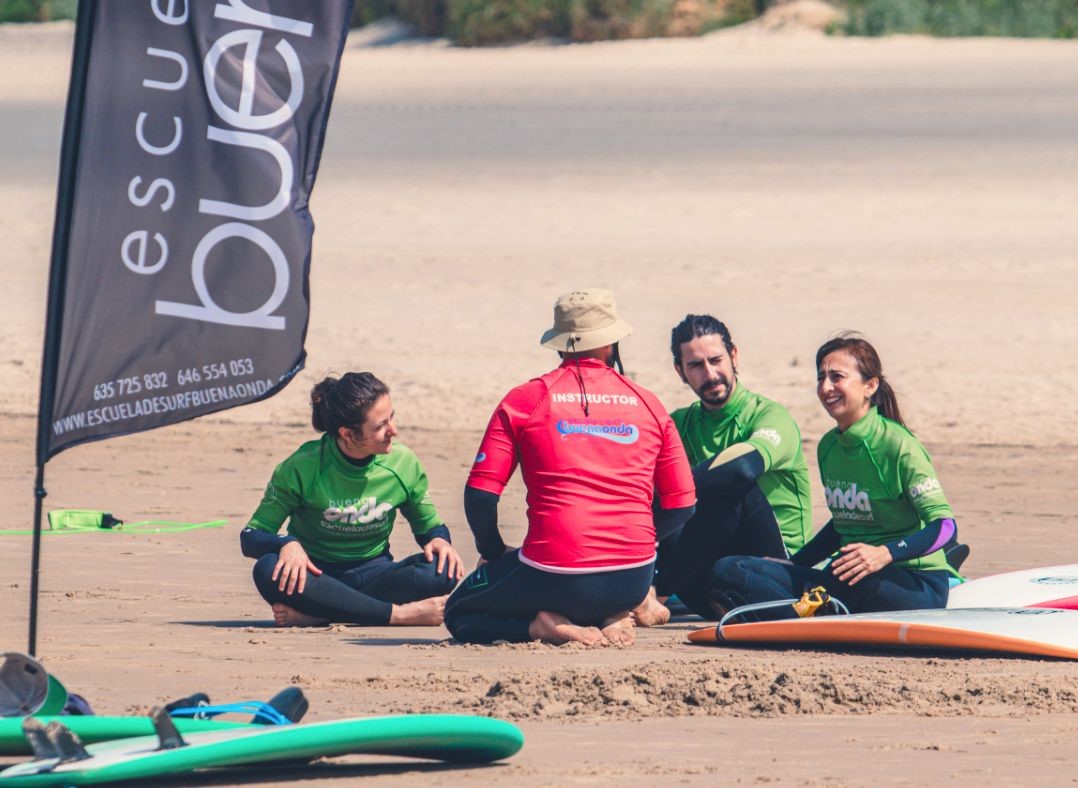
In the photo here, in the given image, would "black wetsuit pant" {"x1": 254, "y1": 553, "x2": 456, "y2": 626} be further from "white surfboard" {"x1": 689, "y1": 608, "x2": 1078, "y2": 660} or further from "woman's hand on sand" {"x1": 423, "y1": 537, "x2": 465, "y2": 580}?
"white surfboard" {"x1": 689, "y1": 608, "x2": 1078, "y2": 660}

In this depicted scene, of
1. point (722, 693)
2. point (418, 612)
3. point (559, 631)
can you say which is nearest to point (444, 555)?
point (418, 612)

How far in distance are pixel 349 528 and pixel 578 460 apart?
1.21 m

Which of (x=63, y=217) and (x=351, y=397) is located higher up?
(x=63, y=217)

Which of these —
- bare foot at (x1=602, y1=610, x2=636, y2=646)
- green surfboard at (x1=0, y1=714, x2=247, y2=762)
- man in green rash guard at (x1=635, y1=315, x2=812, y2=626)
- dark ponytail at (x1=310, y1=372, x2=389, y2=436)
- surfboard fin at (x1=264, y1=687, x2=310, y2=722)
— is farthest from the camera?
man in green rash guard at (x1=635, y1=315, x2=812, y2=626)

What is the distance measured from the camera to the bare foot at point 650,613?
27.1 feet

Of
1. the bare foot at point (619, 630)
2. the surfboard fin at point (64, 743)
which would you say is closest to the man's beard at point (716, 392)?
the bare foot at point (619, 630)

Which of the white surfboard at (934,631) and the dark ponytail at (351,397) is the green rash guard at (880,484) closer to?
the white surfboard at (934,631)

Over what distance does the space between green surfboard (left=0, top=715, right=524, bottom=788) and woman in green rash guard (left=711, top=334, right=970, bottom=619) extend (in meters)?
2.52

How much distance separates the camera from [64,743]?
515 centimetres

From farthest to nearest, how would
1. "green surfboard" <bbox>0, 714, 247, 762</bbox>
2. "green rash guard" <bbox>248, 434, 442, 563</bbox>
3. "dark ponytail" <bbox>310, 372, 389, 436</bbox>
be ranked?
"green rash guard" <bbox>248, 434, 442, 563</bbox>, "dark ponytail" <bbox>310, 372, 389, 436</bbox>, "green surfboard" <bbox>0, 714, 247, 762</bbox>

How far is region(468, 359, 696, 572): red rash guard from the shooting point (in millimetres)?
7324

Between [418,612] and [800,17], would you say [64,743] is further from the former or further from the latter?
[800,17]

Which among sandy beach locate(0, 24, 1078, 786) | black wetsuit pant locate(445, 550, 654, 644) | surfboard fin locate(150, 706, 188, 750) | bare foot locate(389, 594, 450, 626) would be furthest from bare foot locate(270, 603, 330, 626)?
surfboard fin locate(150, 706, 188, 750)

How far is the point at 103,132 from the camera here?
6047mm
